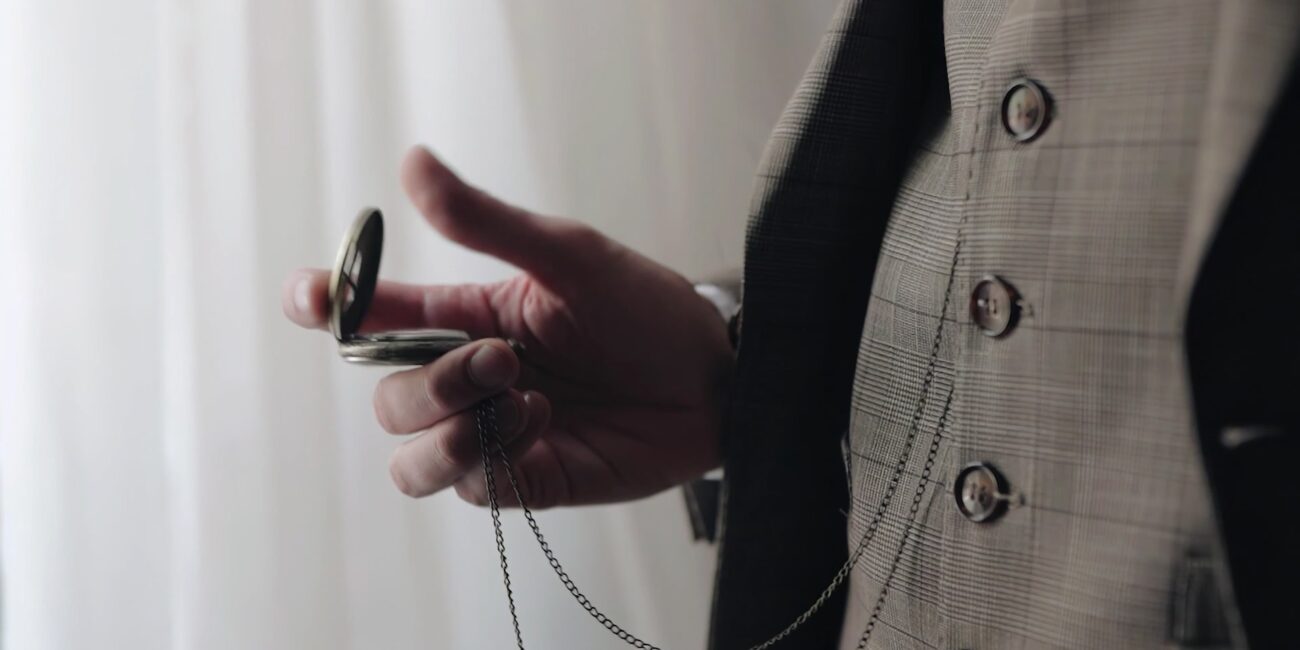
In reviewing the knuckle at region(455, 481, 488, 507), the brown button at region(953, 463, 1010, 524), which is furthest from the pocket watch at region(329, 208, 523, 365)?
the brown button at region(953, 463, 1010, 524)

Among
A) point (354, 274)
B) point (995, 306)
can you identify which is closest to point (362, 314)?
point (354, 274)

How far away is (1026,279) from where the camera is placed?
1.32 feet

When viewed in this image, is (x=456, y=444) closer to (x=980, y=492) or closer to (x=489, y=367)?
(x=489, y=367)

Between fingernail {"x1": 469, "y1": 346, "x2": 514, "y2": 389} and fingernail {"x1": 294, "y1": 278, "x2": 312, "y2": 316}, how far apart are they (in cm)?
11

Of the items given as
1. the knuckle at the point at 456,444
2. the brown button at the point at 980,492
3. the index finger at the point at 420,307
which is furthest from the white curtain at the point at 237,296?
the brown button at the point at 980,492

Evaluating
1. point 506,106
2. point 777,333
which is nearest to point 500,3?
point 506,106

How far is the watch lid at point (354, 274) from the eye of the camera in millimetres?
517

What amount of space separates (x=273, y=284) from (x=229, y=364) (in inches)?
2.5

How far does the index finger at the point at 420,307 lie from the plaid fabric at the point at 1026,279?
8.4 inches

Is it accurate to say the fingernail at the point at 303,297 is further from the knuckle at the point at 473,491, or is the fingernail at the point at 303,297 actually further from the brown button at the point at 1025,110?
the brown button at the point at 1025,110

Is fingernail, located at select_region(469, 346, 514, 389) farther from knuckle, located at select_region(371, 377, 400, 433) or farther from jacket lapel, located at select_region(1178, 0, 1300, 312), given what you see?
jacket lapel, located at select_region(1178, 0, 1300, 312)

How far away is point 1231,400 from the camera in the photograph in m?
0.34

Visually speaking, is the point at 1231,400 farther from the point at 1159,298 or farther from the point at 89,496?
the point at 89,496

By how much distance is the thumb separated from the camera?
59 centimetres
